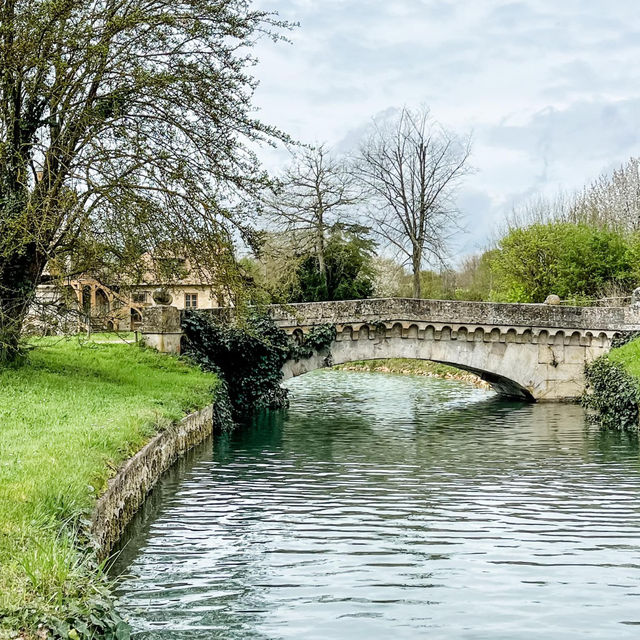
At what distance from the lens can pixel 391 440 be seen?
814 inches

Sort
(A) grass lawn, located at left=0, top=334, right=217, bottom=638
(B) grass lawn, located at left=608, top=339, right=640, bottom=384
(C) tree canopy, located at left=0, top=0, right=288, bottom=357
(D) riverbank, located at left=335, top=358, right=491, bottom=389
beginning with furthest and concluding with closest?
(D) riverbank, located at left=335, top=358, right=491, bottom=389, (B) grass lawn, located at left=608, top=339, right=640, bottom=384, (C) tree canopy, located at left=0, top=0, right=288, bottom=357, (A) grass lawn, located at left=0, top=334, right=217, bottom=638

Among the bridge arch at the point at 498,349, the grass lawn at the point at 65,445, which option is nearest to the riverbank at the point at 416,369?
the bridge arch at the point at 498,349

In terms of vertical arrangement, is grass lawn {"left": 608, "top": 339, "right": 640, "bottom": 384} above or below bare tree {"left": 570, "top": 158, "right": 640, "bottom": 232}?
below

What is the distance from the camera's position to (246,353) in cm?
2475

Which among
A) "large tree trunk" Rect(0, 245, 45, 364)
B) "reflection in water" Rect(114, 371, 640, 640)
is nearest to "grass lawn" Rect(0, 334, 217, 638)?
"large tree trunk" Rect(0, 245, 45, 364)

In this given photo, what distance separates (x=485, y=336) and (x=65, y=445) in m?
18.5

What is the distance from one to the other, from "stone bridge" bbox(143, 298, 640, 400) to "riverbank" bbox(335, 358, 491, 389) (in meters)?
9.70

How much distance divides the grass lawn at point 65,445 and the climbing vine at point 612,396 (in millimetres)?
9800

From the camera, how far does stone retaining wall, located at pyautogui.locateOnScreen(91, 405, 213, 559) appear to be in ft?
30.4

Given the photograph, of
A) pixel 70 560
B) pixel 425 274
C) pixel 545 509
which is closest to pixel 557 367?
pixel 545 509

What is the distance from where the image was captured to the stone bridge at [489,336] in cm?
2648

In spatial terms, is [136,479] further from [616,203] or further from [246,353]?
[616,203]

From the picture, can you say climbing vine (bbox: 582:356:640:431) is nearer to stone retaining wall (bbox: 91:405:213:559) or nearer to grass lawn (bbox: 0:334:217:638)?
grass lawn (bbox: 0:334:217:638)

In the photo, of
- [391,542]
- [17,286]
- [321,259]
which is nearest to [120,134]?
[17,286]
